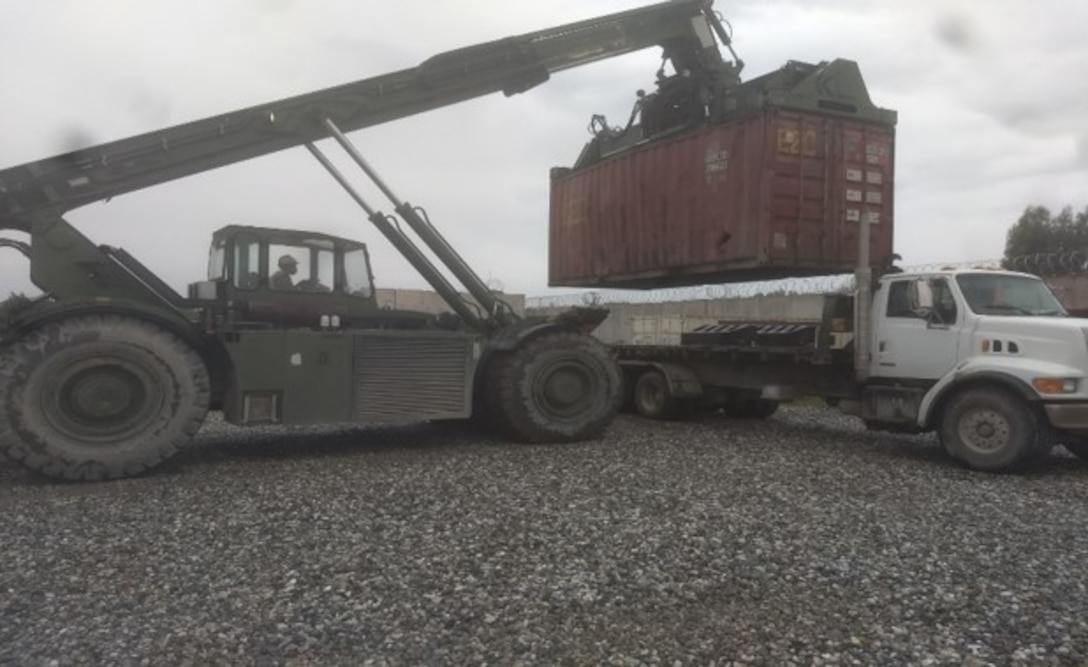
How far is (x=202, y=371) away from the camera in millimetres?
8023

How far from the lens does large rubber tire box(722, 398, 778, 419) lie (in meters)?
13.4

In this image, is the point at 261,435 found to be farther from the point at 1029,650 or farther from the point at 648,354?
the point at 1029,650

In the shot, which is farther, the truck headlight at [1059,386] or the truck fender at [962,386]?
the truck fender at [962,386]

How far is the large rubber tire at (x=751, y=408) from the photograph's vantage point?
13408 mm

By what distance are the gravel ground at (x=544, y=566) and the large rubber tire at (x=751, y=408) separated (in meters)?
4.92

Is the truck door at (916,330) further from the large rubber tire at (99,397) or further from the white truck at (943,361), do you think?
the large rubber tire at (99,397)

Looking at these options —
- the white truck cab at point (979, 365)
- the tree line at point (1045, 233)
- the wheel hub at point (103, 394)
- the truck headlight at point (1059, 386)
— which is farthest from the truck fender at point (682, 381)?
the tree line at point (1045, 233)

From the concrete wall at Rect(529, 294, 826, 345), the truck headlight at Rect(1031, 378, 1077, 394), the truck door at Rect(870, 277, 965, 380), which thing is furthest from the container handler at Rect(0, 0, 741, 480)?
the concrete wall at Rect(529, 294, 826, 345)

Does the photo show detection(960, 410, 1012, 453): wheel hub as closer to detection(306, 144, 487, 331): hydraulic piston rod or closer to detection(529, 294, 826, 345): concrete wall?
detection(306, 144, 487, 331): hydraulic piston rod

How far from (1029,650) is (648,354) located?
9593 mm

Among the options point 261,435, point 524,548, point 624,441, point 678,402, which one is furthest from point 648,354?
point 524,548

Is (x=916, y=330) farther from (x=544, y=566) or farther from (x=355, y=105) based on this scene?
(x=355, y=105)

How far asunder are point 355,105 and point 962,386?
7.48 m

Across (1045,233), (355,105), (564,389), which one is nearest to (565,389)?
(564,389)
